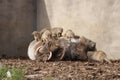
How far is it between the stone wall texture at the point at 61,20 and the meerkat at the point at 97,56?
1.39 ft

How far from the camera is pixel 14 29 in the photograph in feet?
35.2

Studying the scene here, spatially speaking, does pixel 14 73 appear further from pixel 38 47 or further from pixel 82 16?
pixel 82 16

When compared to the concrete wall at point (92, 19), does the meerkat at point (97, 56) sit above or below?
below

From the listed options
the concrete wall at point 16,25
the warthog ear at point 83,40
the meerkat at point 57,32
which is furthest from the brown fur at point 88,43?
the concrete wall at point 16,25

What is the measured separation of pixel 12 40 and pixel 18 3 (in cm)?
94

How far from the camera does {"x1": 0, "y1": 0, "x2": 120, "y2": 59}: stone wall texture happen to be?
358 inches

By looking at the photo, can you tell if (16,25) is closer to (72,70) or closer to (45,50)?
(45,50)

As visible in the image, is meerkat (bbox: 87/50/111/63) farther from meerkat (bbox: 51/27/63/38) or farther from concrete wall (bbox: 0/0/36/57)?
concrete wall (bbox: 0/0/36/57)

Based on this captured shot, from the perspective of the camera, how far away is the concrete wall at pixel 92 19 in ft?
29.7

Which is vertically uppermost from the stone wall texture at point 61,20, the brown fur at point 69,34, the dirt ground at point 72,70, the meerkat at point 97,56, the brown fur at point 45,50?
the stone wall texture at point 61,20

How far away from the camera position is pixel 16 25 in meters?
10.8

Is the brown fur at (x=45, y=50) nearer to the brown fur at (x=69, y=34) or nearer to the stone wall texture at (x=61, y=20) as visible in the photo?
the brown fur at (x=69, y=34)

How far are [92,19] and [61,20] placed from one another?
1.01 meters

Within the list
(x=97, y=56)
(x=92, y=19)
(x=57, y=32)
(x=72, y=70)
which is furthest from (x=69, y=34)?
(x=72, y=70)
